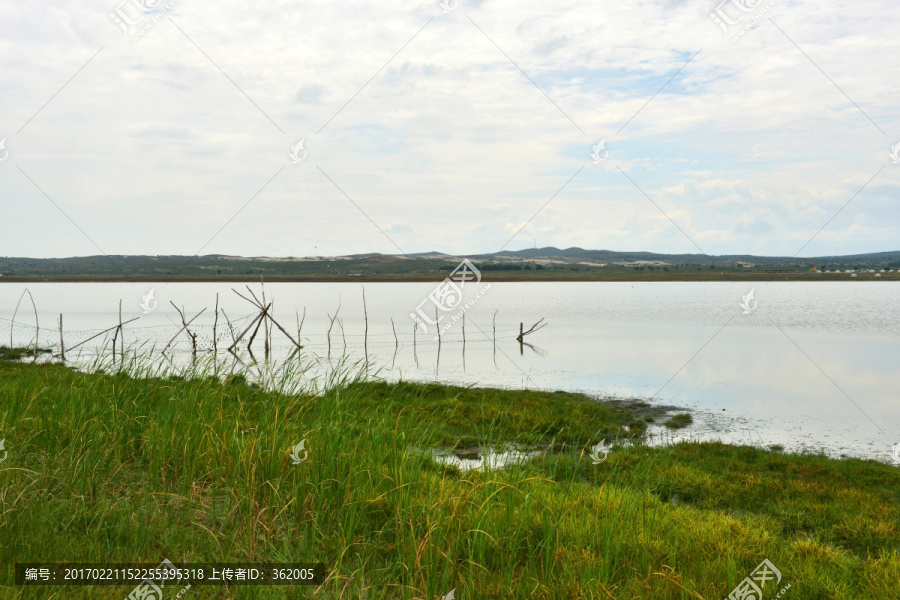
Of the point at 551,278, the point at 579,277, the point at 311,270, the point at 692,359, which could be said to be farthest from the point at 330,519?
the point at 311,270

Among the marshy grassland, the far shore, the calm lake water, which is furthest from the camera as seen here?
the far shore

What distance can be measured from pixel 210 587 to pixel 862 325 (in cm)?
6229

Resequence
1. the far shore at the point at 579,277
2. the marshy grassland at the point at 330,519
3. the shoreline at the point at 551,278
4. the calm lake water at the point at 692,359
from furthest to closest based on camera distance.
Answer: the far shore at the point at 579,277 < the shoreline at the point at 551,278 < the calm lake water at the point at 692,359 < the marshy grassland at the point at 330,519

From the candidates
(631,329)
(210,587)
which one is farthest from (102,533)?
(631,329)

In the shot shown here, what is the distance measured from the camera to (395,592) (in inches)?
182

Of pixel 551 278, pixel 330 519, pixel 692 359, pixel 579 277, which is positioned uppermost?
pixel 579 277

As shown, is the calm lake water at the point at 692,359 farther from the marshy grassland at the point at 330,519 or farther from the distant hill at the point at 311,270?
the distant hill at the point at 311,270

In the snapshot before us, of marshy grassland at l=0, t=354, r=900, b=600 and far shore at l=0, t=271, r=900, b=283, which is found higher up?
far shore at l=0, t=271, r=900, b=283

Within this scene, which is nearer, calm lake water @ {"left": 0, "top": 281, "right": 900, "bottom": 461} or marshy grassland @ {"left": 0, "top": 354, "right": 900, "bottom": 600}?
marshy grassland @ {"left": 0, "top": 354, "right": 900, "bottom": 600}

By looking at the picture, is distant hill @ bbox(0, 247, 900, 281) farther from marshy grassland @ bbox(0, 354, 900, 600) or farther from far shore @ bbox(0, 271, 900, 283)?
marshy grassland @ bbox(0, 354, 900, 600)

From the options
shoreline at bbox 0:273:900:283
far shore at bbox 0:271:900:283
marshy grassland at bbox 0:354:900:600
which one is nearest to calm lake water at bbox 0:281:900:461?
marshy grassland at bbox 0:354:900:600

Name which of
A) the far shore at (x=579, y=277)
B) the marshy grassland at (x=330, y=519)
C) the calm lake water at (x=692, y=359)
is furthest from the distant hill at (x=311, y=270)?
the marshy grassland at (x=330, y=519)

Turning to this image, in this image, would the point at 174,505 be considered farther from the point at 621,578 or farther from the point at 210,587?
the point at 621,578

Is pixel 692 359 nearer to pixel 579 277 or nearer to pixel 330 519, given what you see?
pixel 330 519
